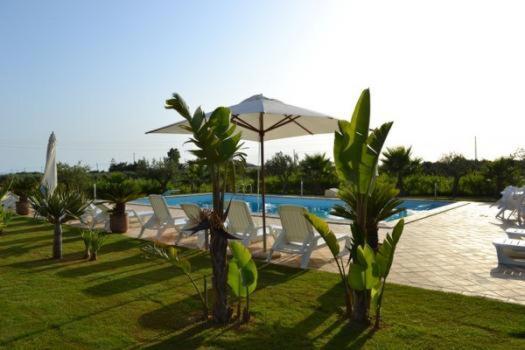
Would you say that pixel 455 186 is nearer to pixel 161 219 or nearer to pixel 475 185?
pixel 475 185

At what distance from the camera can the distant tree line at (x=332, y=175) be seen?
18.7 metres

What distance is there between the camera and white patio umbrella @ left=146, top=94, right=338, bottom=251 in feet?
21.3

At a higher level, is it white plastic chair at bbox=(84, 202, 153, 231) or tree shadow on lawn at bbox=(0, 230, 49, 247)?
white plastic chair at bbox=(84, 202, 153, 231)

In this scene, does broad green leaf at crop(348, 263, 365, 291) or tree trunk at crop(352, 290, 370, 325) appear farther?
tree trunk at crop(352, 290, 370, 325)

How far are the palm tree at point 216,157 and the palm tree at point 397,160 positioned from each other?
17838mm

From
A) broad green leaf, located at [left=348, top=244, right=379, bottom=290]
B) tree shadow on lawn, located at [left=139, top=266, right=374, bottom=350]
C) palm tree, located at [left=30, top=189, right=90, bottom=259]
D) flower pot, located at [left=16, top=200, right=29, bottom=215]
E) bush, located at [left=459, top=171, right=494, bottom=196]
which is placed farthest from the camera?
bush, located at [left=459, top=171, right=494, bottom=196]

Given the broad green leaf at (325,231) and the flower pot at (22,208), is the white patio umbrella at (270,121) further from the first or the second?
the flower pot at (22,208)

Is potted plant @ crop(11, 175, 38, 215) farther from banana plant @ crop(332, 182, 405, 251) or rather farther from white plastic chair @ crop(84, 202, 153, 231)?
banana plant @ crop(332, 182, 405, 251)

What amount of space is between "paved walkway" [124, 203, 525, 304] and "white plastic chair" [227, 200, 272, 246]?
0.49 m

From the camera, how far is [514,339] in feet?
12.0

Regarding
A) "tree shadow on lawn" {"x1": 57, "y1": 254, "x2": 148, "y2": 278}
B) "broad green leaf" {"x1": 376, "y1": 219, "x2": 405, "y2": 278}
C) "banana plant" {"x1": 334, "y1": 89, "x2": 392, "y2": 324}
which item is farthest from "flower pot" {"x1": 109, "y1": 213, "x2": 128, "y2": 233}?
"broad green leaf" {"x1": 376, "y1": 219, "x2": 405, "y2": 278}

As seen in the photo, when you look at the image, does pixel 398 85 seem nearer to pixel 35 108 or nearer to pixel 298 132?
pixel 298 132

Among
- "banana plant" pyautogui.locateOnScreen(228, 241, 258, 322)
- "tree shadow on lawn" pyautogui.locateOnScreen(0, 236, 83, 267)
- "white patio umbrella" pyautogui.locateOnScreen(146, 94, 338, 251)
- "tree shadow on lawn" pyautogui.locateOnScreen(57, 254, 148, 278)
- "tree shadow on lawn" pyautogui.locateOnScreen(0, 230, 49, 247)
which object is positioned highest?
"white patio umbrella" pyautogui.locateOnScreen(146, 94, 338, 251)

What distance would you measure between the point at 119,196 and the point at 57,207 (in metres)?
2.60
